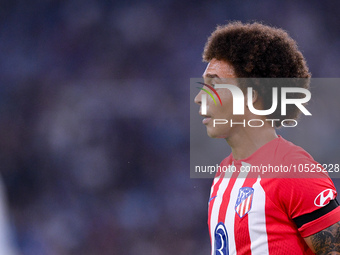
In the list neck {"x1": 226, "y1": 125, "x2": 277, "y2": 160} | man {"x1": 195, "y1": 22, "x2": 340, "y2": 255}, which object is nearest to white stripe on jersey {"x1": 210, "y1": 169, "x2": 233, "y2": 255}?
man {"x1": 195, "y1": 22, "x2": 340, "y2": 255}

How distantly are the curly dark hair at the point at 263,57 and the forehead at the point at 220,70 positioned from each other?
15 mm

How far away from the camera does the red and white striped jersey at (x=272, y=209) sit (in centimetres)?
143

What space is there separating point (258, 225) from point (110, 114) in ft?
12.8

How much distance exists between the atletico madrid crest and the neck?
0.18 m

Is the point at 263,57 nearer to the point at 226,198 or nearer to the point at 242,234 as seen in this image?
the point at 226,198

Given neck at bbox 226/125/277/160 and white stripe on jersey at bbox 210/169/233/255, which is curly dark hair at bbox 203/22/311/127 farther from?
white stripe on jersey at bbox 210/169/233/255

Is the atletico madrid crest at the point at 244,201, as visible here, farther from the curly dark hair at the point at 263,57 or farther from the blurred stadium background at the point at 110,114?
the blurred stadium background at the point at 110,114

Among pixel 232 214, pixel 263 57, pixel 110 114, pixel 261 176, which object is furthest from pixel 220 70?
pixel 110 114

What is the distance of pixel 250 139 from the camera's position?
1755mm

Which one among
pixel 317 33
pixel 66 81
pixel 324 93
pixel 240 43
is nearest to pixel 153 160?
pixel 66 81

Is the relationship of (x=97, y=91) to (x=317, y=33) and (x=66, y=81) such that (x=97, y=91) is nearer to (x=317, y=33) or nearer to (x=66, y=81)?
(x=66, y=81)

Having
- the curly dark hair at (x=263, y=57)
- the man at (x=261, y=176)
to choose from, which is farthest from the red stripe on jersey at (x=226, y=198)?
the curly dark hair at (x=263, y=57)

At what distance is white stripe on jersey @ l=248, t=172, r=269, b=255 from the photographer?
4.99 feet

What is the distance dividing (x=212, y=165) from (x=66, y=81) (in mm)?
2055
